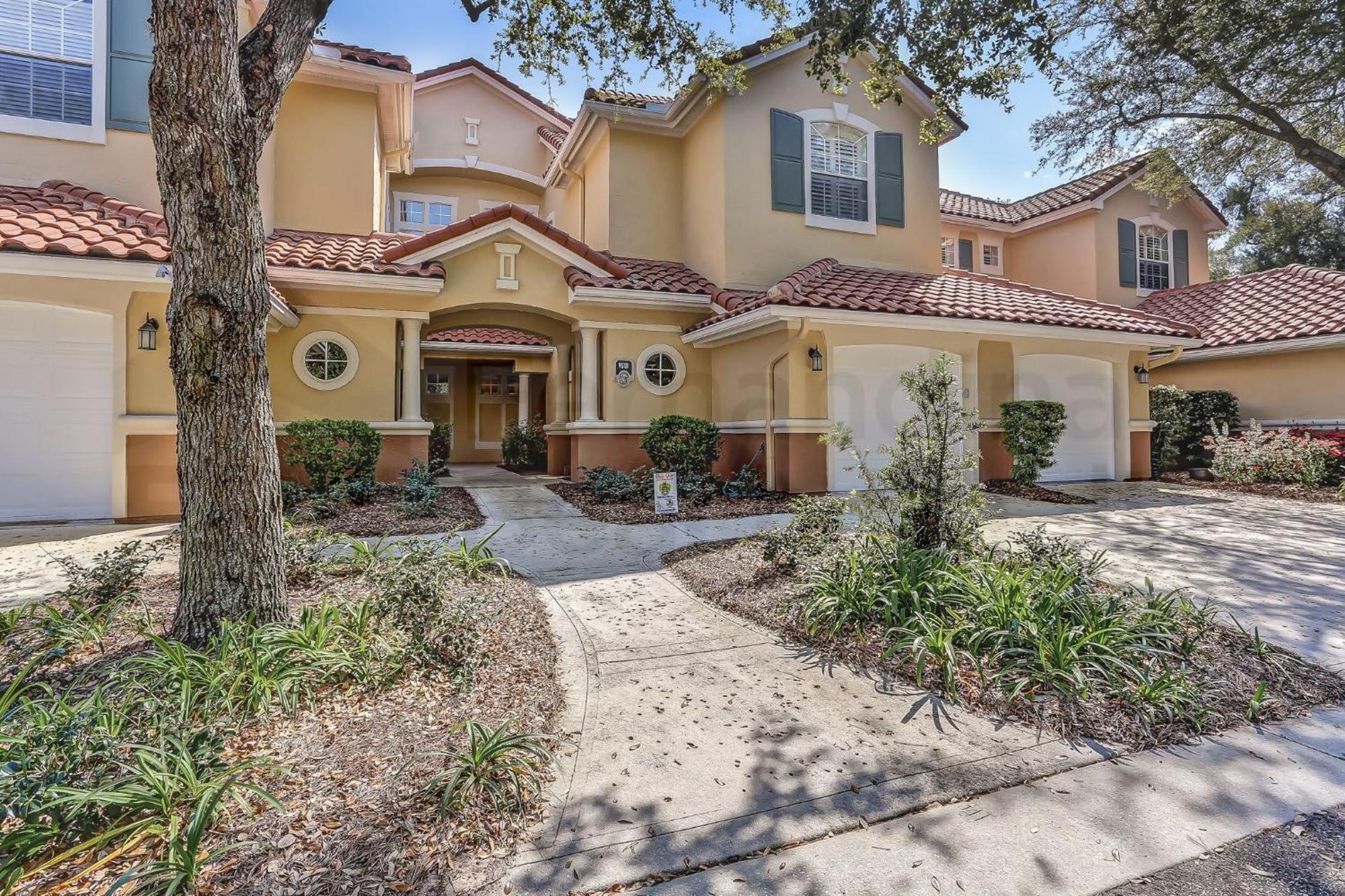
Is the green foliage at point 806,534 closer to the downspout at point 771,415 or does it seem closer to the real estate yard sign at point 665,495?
the real estate yard sign at point 665,495

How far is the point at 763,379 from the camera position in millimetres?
10586

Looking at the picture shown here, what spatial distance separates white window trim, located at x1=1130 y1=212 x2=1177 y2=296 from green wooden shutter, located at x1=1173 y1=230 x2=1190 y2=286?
0.13ft

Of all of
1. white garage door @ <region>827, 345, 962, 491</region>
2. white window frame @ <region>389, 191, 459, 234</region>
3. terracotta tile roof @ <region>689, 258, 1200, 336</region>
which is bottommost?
white garage door @ <region>827, 345, 962, 491</region>

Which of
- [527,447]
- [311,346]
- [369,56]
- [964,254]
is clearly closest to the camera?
[311,346]

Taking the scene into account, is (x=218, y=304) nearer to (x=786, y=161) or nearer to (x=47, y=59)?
(x=47, y=59)

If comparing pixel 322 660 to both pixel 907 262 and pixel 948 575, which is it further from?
pixel 907 262

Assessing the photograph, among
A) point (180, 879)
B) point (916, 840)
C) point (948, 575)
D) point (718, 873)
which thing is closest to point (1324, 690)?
point (948, 575)

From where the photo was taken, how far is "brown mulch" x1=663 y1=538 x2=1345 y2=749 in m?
3.15

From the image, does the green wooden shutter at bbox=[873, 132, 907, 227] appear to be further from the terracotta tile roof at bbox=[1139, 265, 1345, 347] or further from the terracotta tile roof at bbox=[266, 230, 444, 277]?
the terracotta tile roof at bbox=[266, 230, 444, 277]

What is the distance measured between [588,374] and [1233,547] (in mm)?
→ 8951

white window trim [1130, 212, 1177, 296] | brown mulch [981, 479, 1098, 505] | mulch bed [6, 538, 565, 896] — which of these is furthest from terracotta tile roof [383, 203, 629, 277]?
white window trim [1130, 212, 1177, 296]

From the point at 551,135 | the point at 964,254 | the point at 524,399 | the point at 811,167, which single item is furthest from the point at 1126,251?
the point at 524,399

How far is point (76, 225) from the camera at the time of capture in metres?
7.66

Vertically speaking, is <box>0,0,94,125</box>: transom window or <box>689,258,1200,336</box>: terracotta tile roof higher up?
A: <box>0,0,94,125</box>: transom window
